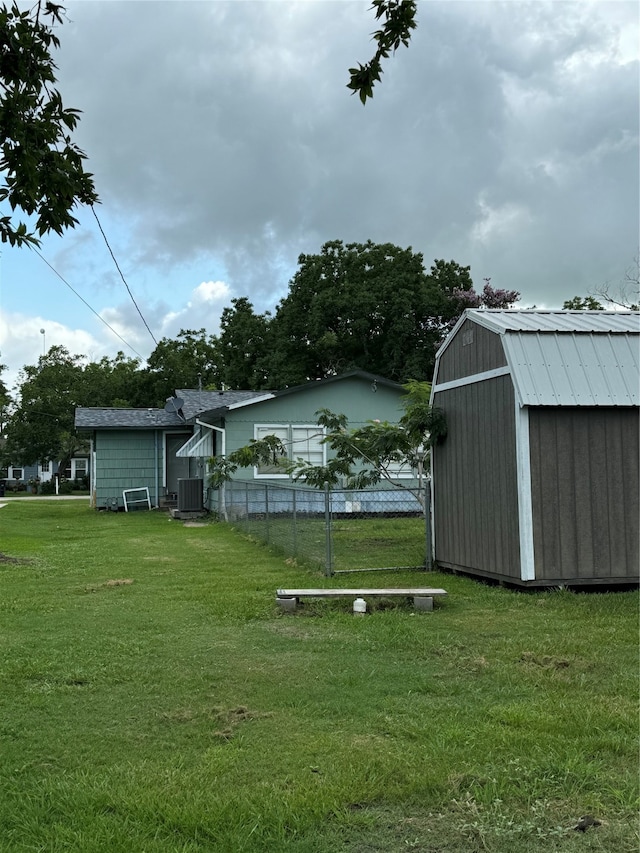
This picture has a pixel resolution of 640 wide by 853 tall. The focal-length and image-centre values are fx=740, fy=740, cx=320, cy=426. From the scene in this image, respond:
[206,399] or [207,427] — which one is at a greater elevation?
[206,399]

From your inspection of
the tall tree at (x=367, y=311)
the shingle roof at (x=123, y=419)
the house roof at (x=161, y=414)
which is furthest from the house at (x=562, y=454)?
the tall tree at (x=367, y=311)

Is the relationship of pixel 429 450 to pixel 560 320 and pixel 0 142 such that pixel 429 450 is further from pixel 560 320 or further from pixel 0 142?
pixel 0 142

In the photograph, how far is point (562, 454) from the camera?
802 centimetres

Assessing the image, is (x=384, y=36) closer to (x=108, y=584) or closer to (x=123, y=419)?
(x=108, y=584)

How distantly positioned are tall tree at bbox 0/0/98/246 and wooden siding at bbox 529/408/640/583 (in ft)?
18.1

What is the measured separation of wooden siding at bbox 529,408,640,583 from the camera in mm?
7922

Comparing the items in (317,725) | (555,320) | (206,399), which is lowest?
(317,725)

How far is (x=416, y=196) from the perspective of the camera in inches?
535

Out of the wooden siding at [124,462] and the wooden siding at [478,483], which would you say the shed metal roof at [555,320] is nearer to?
the wooden siding at [478,483]

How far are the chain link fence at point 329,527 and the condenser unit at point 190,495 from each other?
929 millimetres

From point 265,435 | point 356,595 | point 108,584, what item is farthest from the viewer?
point 265,435

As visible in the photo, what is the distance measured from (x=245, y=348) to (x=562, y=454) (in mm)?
32785

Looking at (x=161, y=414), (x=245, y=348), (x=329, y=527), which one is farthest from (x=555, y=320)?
(x=245, y=348)

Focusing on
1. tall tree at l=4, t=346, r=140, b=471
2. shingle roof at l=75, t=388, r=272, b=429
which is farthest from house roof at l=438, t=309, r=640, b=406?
tall tree at l=4, t=346, r=140, b=471
